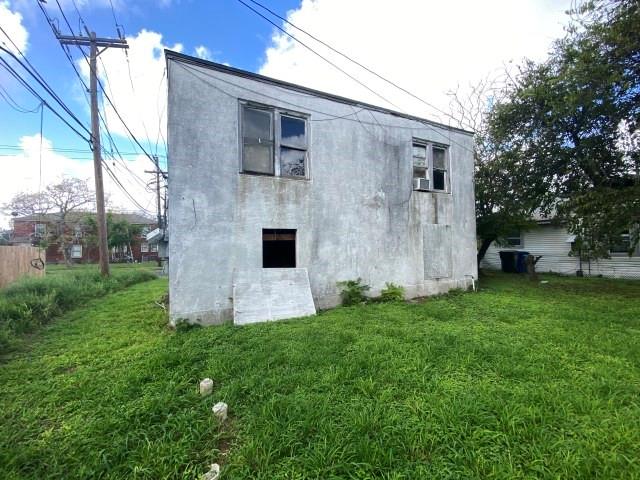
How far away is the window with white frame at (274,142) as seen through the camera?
5.70m

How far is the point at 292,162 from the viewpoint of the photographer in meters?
6.18

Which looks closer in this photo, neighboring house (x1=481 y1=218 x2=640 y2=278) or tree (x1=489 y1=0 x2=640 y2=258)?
tree (x1=489 y1=0 x2=640 y2=258)

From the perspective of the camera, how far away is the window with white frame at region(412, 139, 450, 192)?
795 cm

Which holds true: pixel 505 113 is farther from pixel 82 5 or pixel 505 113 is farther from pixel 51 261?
pixel 51 261

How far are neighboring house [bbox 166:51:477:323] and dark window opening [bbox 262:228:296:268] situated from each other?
1.0 inches

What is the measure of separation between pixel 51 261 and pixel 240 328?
36795mm

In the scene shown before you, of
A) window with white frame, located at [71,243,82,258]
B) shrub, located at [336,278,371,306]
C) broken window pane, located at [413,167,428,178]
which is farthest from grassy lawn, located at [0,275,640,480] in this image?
window with white frame, located at [71,243,82,258]

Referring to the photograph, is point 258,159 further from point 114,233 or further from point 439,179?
point 114,233

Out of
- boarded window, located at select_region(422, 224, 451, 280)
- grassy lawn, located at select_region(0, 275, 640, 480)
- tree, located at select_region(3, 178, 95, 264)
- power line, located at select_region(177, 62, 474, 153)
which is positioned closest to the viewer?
grassy lawn, located at select_region(0, 275, 640, 480)

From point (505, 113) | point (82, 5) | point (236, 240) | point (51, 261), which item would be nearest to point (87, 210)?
point (51, 261)

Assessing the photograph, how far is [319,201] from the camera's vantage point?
20.8 ft

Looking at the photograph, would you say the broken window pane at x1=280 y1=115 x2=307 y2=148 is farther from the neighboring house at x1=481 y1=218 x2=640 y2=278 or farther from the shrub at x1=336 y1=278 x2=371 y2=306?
the neighboring house at x1=481 y1=218 x2=640 y2=278

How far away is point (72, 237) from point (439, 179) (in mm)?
A: 31897

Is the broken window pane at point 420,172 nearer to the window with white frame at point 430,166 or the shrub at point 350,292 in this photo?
the window with white frame at point 430,166
